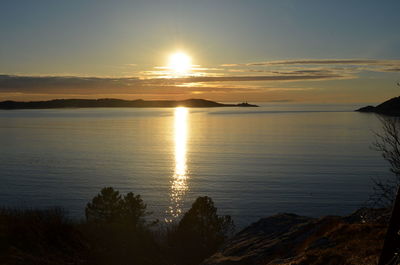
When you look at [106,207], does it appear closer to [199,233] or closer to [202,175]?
[199,233]

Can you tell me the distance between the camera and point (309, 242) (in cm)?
1944

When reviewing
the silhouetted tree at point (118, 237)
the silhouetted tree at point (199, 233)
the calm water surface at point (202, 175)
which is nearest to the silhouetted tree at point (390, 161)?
the calm water surface at point (202, 175)

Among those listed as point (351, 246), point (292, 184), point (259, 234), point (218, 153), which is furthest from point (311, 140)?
point (351, 246)

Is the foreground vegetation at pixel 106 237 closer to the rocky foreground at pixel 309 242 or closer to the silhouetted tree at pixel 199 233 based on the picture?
the silhouetted tree at pixel 199 233

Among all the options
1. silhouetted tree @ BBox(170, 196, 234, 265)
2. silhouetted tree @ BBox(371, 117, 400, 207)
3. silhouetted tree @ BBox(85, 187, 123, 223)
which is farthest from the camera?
silhouetted tree @ BBox(85, 187, 123, 223)

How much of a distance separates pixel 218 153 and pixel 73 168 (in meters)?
34.2

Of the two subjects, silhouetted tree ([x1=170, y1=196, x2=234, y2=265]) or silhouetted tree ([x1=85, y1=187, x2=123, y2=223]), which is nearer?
silhouetted tree ([x1=170, y1=196, x2=234, y2=265])

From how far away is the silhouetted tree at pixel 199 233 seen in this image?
3253 cm

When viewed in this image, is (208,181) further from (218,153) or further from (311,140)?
(311,140)

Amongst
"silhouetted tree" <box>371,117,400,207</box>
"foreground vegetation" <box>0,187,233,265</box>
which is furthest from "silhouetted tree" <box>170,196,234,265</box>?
"silhouetted tree" <box>371,117,400,207</box>

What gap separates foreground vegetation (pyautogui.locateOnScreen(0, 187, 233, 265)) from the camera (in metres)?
18.6

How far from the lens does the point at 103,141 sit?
111 meters

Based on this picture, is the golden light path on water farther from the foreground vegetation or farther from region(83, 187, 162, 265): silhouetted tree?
region(83, 187, 162, 265): silhouetted tree

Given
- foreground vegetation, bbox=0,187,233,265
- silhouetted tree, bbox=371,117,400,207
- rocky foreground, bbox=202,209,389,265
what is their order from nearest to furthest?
rocky foreground, bbox=202,209,389,265 < foreground vegetation, bbox=0,187,233,265 < silhouetted tree, bbox=371,117,400,207
